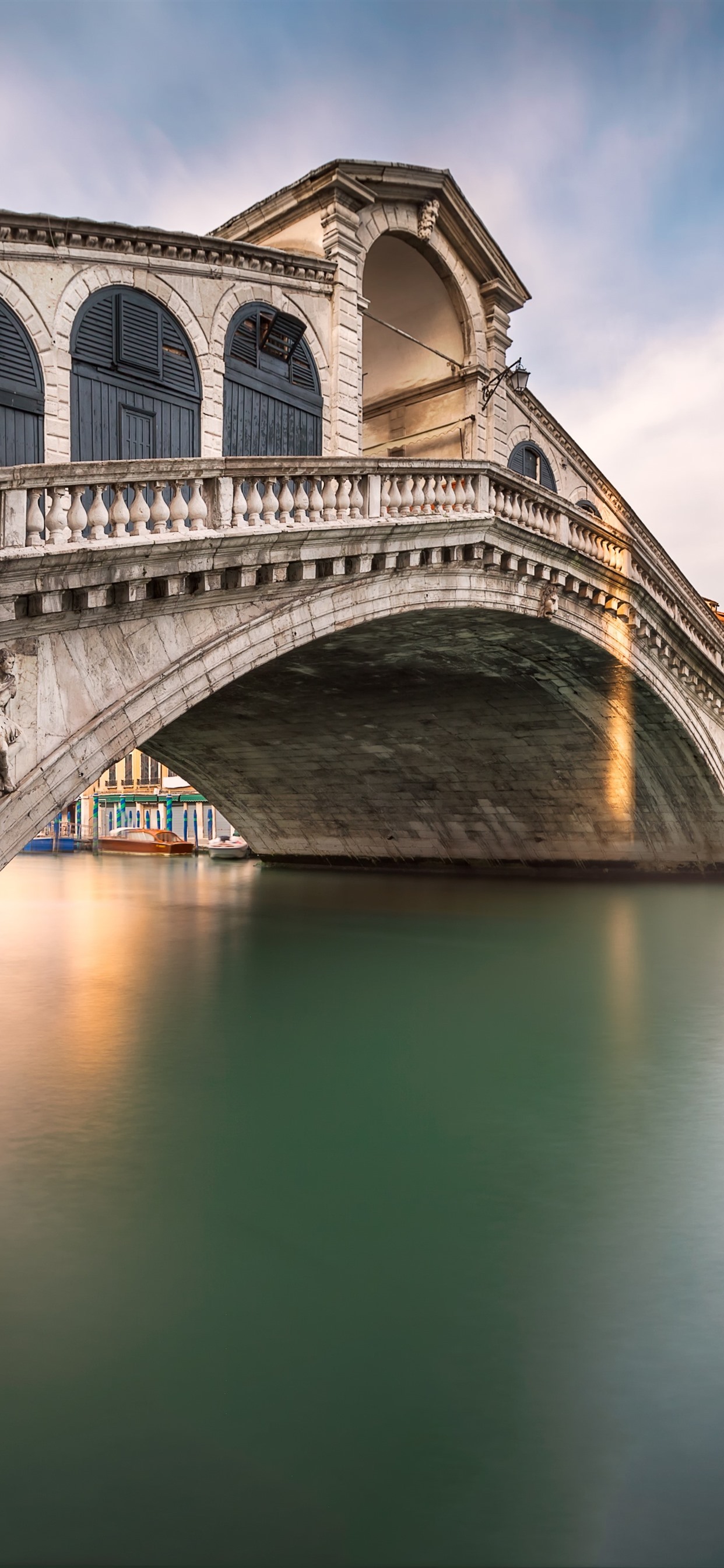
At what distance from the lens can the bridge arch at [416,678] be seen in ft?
25.7

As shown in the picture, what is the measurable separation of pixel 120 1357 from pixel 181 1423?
398 mm

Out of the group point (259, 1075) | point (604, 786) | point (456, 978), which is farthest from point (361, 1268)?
point (604, 786)

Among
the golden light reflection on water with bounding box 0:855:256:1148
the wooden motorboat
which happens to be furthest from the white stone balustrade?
the wooden motorboat

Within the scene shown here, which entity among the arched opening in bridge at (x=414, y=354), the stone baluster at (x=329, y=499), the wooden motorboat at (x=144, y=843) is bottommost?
the wooden motorboat at (x=144, y=843)

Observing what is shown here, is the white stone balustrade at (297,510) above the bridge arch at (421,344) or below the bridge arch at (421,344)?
below

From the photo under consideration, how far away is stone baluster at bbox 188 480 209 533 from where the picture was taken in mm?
8422

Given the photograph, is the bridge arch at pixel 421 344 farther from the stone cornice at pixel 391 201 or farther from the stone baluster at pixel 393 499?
the stone baluster at pixel 393 499

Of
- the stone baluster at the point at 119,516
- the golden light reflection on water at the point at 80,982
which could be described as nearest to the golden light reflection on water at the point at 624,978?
the golden light reflection on water at the point at 80,982

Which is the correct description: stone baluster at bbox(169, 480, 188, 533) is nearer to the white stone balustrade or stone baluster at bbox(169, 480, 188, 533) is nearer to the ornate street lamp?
the white stone balustrade

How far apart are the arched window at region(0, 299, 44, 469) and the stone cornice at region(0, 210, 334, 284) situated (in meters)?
0.72

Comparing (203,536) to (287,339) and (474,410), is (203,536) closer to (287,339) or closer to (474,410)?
(287,339)

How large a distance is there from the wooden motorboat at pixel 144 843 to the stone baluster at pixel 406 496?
29614mm

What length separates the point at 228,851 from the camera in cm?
3716

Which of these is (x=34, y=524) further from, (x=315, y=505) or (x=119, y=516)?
(x=315, y=505)
